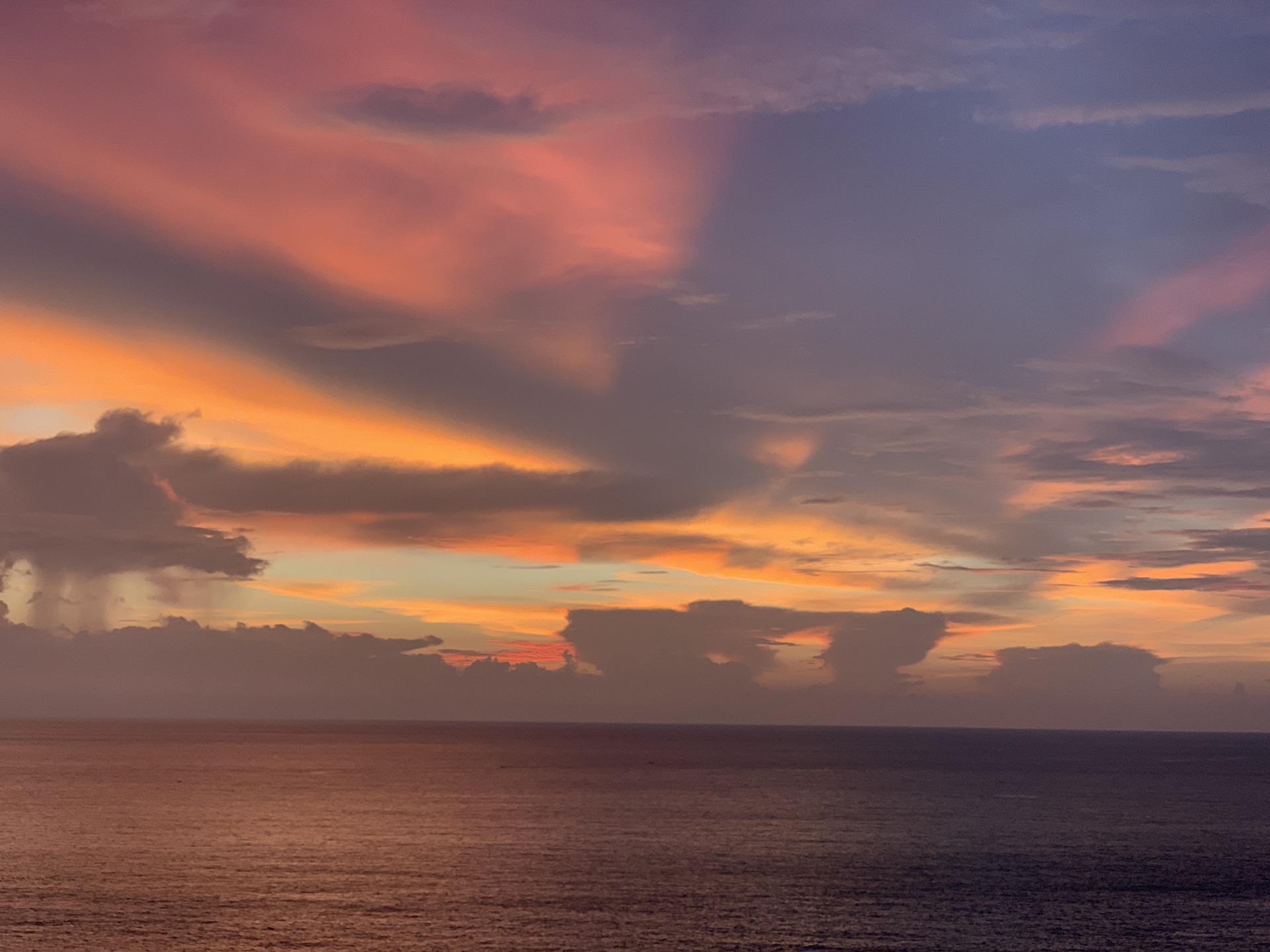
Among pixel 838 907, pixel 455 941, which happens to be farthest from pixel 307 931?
pixel 838 907

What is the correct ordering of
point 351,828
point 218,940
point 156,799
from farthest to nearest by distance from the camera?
point 156,799
point 351,828
point 218,940

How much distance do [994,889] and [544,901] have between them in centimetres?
4433

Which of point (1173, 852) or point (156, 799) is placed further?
point (156, 799)

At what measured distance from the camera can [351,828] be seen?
15275 centimetres

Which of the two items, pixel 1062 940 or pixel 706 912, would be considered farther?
pixel 706 912

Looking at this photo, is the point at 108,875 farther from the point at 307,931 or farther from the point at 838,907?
the point at 838,907

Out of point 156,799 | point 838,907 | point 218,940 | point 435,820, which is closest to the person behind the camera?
point 218,940

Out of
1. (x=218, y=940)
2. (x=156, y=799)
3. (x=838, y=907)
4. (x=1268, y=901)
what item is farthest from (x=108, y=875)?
(x=1268, y=901)

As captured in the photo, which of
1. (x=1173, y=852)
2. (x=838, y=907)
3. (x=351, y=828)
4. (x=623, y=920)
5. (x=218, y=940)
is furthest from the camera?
(x=351, y=828)

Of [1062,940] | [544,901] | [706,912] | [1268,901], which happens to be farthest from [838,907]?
[1268,901]

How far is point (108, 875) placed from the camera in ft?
379

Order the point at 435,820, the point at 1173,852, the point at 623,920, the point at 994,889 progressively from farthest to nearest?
the point at 435,820 → the point at 1173,852 → the point at 994,889 → the point at 623,920

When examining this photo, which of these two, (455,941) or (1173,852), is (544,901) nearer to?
(455,941)

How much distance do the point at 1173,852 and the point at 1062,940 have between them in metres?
58.9
